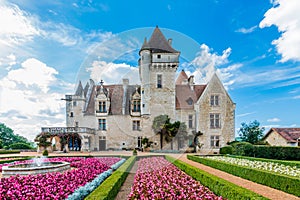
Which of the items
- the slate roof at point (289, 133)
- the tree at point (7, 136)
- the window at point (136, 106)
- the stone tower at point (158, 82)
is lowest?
the tree at point (7, 136)

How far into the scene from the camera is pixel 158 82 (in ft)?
79.0

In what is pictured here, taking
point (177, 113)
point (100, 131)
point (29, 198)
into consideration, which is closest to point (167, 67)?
point (177, 113)

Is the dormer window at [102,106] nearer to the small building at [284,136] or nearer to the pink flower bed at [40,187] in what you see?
the pink flower bed at [40,187]

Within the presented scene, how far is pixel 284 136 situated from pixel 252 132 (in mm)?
3284

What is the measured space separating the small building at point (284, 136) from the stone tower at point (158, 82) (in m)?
12.9

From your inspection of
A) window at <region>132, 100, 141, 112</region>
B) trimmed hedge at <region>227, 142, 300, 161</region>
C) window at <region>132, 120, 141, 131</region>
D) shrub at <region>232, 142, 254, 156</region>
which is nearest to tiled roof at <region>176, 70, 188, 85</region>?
window at <region>132, 100, 141, 112</region>

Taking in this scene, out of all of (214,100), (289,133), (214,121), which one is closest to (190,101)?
(214,100)

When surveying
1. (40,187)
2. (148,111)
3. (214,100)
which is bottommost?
(40,187)

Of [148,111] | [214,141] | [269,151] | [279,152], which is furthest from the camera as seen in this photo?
[214,141]

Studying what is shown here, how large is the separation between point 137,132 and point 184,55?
58.3 ft

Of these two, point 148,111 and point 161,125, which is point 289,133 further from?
point 148,111

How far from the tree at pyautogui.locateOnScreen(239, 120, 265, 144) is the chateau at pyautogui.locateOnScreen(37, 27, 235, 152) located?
3.01 metres

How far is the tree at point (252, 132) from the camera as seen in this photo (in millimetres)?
26195

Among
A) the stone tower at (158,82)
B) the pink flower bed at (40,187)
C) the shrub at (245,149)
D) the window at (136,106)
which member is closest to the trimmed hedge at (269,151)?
the shrub at (245,149)
